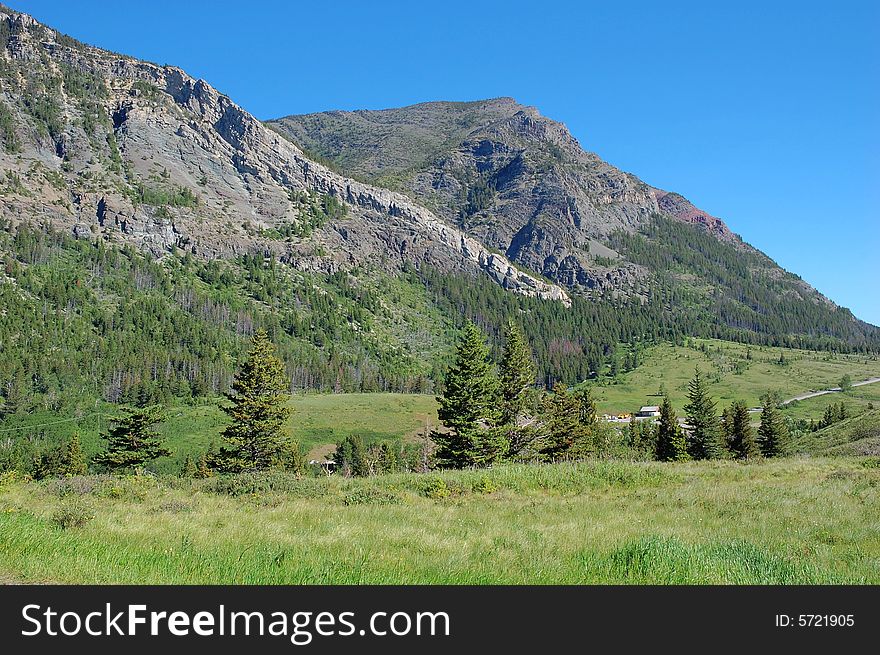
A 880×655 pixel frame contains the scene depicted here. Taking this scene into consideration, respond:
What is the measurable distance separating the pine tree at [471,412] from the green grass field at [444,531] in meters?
22.0

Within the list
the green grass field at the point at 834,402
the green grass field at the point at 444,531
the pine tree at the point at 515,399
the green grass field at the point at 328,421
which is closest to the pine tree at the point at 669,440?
the pine tree at the point at 515,399

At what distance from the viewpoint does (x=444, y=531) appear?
1162 centimetres

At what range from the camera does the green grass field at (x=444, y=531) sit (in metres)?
7.70

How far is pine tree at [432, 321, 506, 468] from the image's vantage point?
44.1 metres

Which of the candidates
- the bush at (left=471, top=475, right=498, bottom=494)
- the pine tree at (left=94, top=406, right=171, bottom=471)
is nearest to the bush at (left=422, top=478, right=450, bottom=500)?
the bush at (left=471, top=475, right=498, bottom=494)

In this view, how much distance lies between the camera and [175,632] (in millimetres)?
5398

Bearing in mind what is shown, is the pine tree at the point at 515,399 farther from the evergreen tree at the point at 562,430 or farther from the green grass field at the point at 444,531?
the green grass field at the point at 444,531

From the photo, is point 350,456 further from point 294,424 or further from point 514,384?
point 514,384

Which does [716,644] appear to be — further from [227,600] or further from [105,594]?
[105,594]

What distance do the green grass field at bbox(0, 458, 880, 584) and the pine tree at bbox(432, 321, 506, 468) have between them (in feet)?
72.1

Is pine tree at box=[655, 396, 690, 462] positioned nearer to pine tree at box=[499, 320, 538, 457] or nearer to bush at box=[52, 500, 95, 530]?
pine tree at box=[499, 320, 538, 457]

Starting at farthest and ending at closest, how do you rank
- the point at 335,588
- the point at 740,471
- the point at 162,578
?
the point at 740,471 → the point at 162,578 → the point at 335,588

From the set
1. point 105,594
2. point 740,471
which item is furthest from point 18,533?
point 740,471

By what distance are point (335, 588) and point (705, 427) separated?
78974mm
